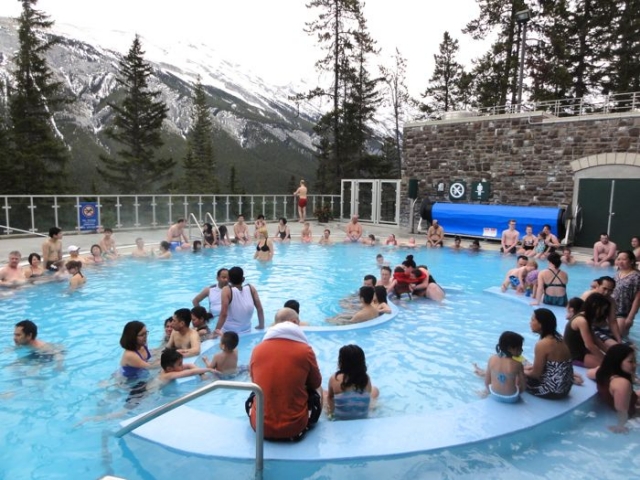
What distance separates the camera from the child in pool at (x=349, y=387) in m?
4.07

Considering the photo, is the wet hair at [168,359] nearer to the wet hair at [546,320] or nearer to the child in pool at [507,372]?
the child in pool at [507,372]

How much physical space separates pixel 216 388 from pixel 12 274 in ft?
27.9

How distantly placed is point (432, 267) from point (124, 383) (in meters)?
9.19

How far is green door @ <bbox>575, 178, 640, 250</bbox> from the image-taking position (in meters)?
14.8

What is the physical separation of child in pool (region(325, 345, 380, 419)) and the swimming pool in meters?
0.48

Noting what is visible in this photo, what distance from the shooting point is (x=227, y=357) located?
510cm

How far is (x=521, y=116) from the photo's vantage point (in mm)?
16859

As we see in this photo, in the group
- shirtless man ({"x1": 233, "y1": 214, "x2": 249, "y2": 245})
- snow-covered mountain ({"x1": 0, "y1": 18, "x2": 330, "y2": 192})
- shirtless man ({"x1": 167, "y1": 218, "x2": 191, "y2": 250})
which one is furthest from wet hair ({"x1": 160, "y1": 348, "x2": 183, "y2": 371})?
snow-covered mountain ({"x1": 0, "y1": 18, "x2": 330, "y2": 192})

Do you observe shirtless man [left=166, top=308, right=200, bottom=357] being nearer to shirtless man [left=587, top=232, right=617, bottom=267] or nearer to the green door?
shirtless man [left=587, top=232, right=617, bottom=267]

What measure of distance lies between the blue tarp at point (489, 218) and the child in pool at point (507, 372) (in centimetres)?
1226

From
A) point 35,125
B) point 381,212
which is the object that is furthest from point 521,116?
point 35,125

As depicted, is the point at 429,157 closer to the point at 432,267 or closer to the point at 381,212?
the point at 381,212

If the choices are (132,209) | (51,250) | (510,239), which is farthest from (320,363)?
(132,209)

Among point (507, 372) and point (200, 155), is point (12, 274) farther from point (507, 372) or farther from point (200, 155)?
point (200, 155)
